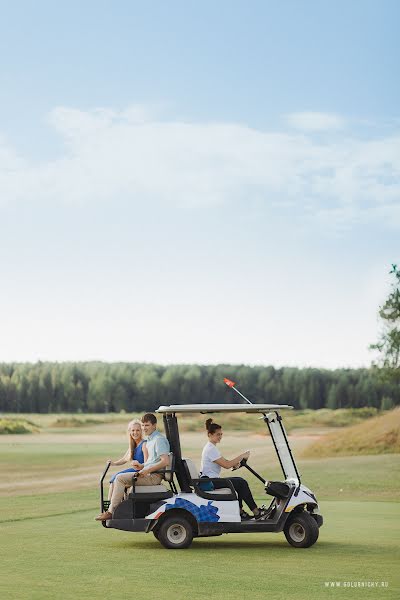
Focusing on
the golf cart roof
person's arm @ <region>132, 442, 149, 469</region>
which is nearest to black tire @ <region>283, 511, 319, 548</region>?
the golf cart roof

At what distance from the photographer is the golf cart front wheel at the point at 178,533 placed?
13461 mm

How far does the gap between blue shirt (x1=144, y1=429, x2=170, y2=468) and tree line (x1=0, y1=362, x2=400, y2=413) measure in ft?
189

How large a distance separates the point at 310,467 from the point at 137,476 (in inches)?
902

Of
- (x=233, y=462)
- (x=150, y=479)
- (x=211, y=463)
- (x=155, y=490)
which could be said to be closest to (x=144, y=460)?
(x=150, y=479)

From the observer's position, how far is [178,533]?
13523 millimetres

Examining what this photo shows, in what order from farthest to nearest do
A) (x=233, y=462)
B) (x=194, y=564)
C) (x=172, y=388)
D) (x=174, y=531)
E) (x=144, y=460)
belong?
1. (x=172, y=388)
2. (x=144, y=460)
3. (x=233, y=462)
4. (x=174, y=531)
5. (x=194, y=564)

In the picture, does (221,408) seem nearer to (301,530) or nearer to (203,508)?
(203,508)

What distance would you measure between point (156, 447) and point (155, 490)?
1.80 ft

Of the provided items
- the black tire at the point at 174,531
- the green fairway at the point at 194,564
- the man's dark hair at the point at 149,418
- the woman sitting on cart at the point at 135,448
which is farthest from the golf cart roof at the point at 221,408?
the green fairway at the point at 194,564

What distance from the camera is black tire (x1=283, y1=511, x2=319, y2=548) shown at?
13688 mm

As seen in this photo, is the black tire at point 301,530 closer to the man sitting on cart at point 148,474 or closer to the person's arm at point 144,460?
the man sitting on cart at point 148,474

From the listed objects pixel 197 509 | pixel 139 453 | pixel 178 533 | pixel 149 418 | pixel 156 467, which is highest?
pixel 149 418

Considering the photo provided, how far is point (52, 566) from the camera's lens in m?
12.0

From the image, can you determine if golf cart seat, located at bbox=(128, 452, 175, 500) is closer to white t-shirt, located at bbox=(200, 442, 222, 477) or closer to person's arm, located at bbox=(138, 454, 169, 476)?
person's arm, located at bbox=(138, 454, 169, 476)
